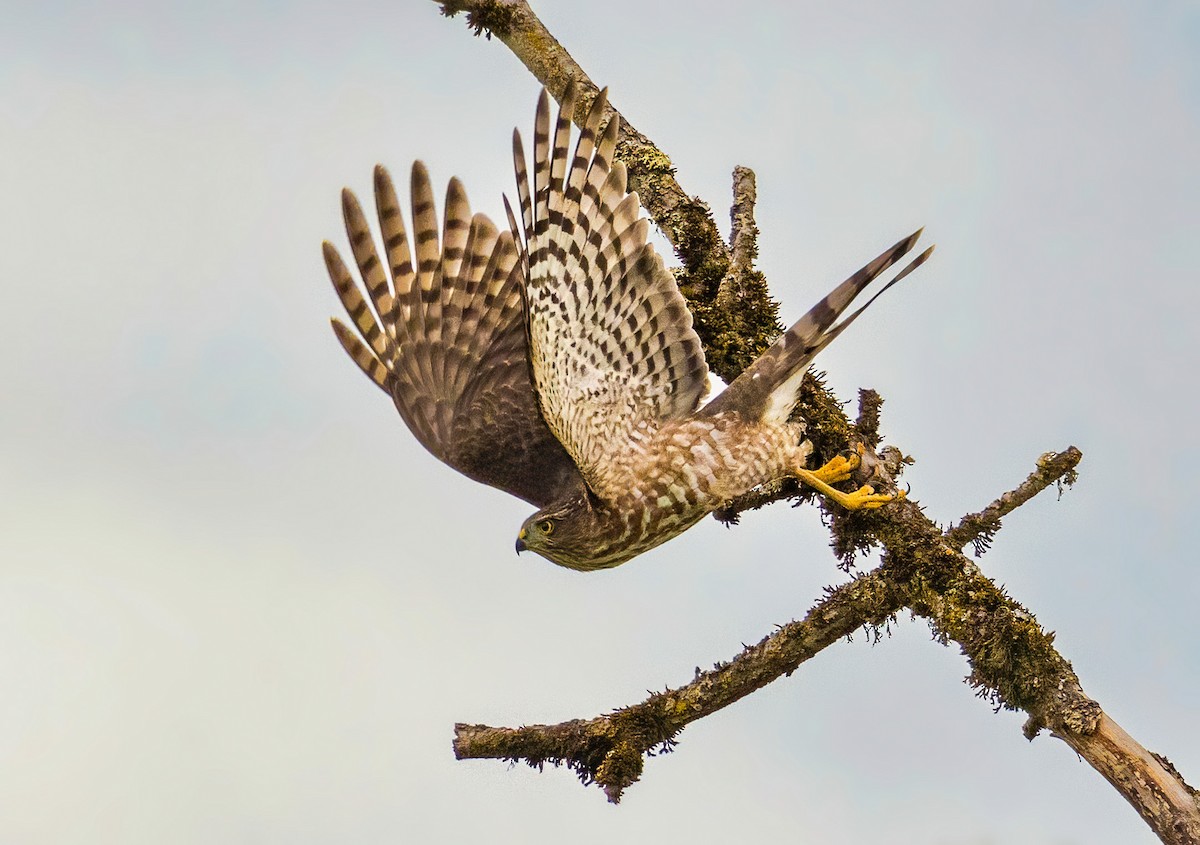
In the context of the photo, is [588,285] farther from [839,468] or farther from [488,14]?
[488,14]

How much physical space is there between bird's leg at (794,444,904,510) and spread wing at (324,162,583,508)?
1612mm

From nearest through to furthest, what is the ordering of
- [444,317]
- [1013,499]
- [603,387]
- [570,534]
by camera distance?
[1013,499]
[603,387]
[570,534]
[444,317]

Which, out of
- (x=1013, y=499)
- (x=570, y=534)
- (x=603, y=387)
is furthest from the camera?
(x=570, y=534)

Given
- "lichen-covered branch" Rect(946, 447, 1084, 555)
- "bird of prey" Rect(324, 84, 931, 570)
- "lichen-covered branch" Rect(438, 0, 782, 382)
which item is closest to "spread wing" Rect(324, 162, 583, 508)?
"bird of prey" Rect(324, 84, 931, 570)

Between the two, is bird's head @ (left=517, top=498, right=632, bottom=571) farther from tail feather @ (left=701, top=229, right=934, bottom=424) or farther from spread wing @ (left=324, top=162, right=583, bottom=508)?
tail feather @ (left=701, top=229, right=934, bottom=424)

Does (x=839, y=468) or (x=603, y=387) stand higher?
(x=603, y=387)

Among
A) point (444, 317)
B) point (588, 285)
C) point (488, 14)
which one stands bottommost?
point (588, 285)

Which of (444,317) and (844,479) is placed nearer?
(844,479)

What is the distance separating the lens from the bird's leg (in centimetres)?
625

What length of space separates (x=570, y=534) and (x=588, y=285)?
50.9 inches

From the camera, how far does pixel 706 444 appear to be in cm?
654

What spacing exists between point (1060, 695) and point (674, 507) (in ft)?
6.64

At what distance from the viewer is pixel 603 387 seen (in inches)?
253

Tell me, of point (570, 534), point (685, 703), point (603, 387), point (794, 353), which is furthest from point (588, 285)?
point (685, 703)
